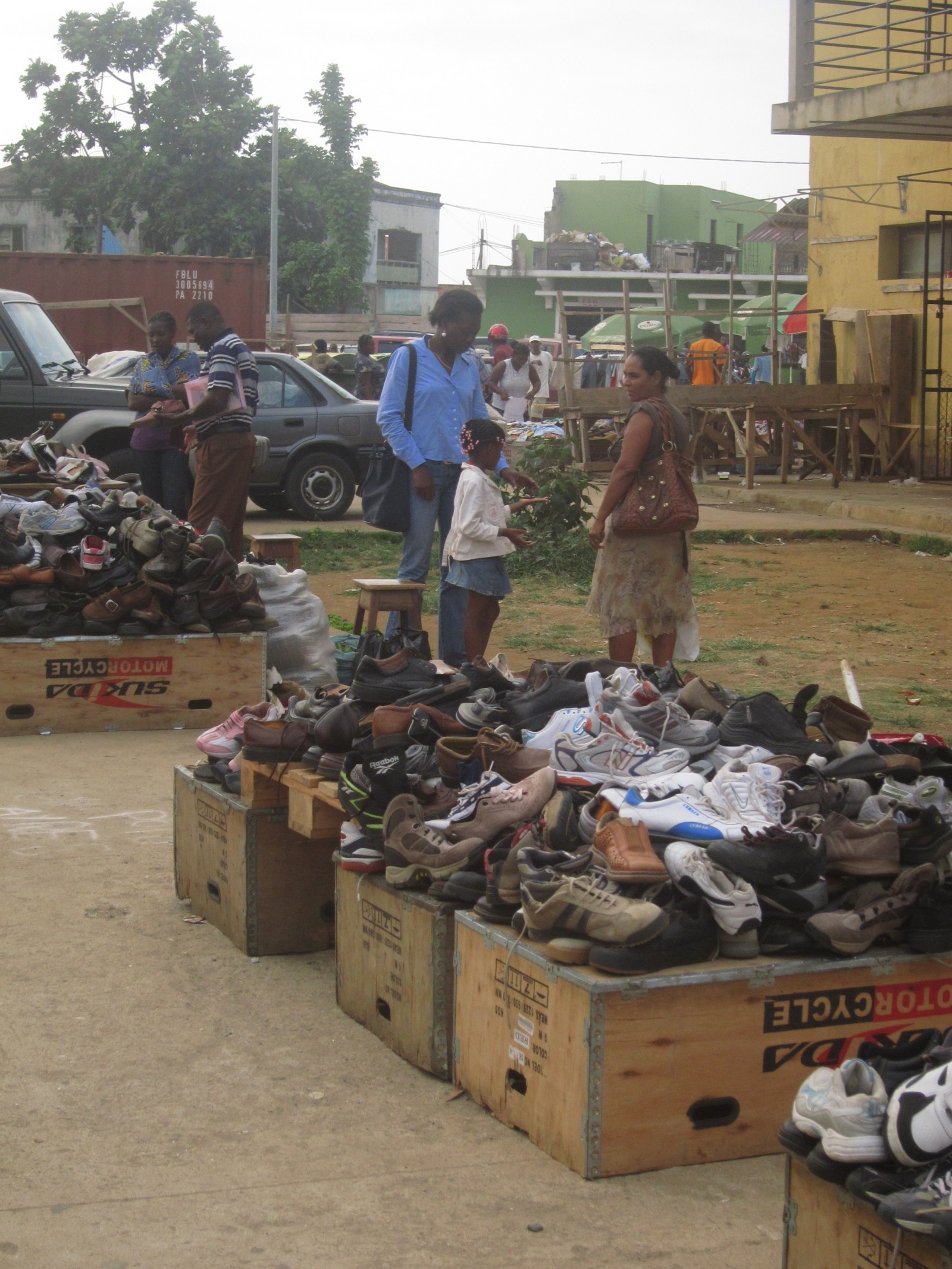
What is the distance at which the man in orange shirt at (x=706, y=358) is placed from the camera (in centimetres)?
2061

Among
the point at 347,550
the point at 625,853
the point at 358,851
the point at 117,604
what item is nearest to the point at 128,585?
the point at 117,604

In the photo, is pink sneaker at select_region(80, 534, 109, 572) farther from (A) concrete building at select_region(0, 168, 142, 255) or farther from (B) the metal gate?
(A) concrete building at select_region(0, 168, 142, 255)

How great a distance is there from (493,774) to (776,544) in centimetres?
1095

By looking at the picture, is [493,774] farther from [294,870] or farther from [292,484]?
[292,484]

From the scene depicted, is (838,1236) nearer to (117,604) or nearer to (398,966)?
(398,966)

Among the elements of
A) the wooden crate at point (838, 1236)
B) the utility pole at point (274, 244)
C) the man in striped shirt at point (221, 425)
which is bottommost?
the wooden crate at point (838, 1236)

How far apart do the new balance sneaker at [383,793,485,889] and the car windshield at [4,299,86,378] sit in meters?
9.84

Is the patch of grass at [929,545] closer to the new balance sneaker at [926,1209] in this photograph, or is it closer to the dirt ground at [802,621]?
the dirt ground at [802,621]

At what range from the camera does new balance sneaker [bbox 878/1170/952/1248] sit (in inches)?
81.5

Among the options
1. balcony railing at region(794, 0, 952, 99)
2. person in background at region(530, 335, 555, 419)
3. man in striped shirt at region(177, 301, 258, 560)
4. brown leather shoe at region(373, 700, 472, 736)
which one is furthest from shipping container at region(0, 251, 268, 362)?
brown leather shoe at region(373, 700, 472, 736)

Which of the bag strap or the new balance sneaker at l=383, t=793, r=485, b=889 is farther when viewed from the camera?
the bag strap

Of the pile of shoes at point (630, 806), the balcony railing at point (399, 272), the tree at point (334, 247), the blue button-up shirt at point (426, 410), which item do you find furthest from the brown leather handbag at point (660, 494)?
the balcony railing at point (399, 272)

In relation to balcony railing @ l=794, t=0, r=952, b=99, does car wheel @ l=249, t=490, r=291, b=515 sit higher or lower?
lower

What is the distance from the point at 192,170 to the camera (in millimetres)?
43188
